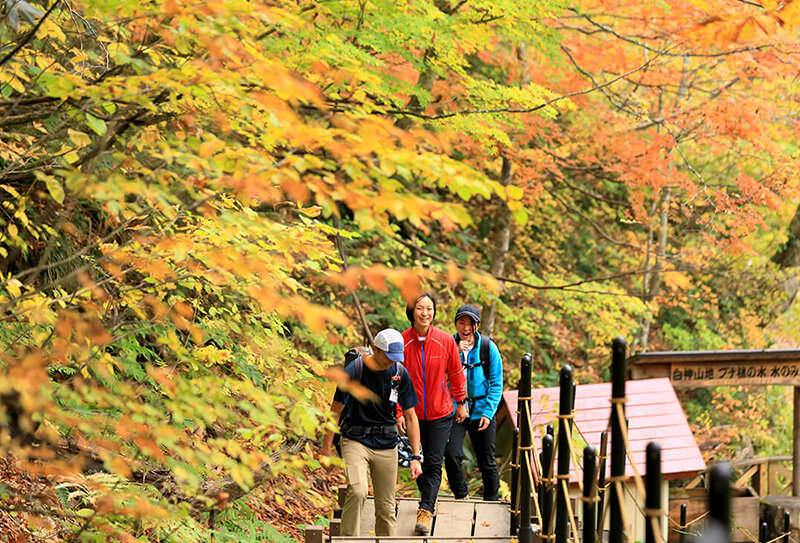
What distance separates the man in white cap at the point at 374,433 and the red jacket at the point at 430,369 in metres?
0.39

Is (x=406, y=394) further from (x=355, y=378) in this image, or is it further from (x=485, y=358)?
(x=485, y=358)

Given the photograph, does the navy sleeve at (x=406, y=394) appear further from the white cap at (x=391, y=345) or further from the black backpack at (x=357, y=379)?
the white cap at (x=391, y=345)

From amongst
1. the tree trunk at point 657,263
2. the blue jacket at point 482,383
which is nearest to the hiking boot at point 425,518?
the blue jacket at point 482,383

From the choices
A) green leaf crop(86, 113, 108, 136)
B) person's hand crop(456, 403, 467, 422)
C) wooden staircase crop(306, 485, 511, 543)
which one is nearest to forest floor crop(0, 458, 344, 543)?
wooden staircase crop(306, 485, 511, 543)

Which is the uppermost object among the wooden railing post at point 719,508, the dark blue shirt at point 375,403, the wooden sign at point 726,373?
the wooden sign at point 726,373

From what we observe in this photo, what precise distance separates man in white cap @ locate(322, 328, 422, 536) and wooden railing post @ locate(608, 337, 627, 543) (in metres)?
2.38

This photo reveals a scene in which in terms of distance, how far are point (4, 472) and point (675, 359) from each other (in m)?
7.65

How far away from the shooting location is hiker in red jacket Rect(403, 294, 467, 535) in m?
5.93

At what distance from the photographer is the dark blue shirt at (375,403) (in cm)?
541

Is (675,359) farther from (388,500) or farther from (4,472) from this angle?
(4,472)

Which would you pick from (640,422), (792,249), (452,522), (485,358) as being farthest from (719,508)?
(792,249)

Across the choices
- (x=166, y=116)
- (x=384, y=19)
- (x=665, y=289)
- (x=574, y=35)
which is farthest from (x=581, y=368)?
(x=166, y=116)

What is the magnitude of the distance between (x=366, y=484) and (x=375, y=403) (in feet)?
1.85

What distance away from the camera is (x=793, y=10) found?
169 inches
